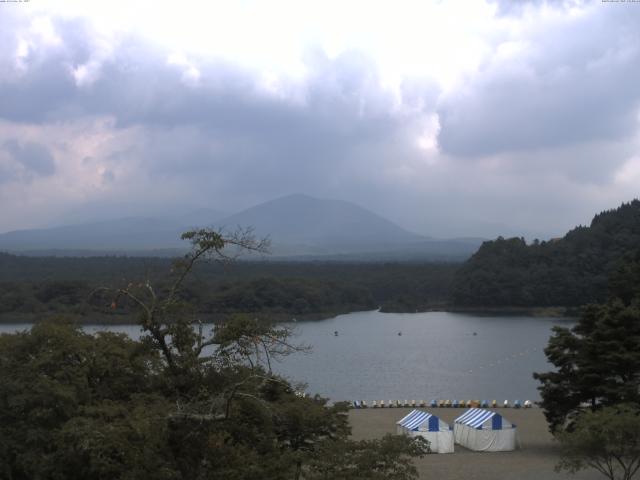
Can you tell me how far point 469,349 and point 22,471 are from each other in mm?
33083

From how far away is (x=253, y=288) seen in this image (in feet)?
192

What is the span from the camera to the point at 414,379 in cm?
3108

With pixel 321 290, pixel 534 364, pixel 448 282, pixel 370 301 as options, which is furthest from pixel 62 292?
pixel 448 282

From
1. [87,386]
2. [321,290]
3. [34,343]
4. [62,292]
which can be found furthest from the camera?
[321,290]

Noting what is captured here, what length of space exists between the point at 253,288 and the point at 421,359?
23250 millimetres

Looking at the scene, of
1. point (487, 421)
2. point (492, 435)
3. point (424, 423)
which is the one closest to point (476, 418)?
point (487, 421)

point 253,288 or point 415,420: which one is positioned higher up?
point 253,288

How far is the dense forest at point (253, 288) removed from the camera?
52681 millimetres

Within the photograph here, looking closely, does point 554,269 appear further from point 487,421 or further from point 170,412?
point 170,412

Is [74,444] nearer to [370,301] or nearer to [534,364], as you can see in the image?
[534,364]

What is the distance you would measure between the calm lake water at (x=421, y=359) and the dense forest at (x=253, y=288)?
11.1 feet

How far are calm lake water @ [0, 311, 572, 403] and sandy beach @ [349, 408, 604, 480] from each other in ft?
7.66

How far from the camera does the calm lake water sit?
28359 mm

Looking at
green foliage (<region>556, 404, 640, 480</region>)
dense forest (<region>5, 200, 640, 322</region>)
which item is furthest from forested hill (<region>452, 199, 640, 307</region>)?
green foliage (<region>556, 404, 640, 480</region>)
